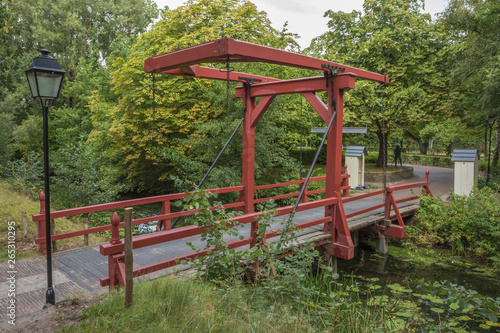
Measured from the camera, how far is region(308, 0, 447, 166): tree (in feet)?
55.2

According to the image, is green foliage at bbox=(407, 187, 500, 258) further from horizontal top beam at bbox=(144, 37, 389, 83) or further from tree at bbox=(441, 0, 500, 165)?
horizontal top beam at bbox=(144, 37, 389, 83)

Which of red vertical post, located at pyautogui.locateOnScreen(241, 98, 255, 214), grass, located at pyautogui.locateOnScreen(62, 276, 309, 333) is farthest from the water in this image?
grass, located at pyautogui.locateOnScreen(62, 276, 309, 333)

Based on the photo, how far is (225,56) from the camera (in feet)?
14.5

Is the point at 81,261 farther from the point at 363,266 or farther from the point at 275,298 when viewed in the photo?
the point at 363,266

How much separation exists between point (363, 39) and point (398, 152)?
9.46m

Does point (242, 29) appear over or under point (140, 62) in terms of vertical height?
over

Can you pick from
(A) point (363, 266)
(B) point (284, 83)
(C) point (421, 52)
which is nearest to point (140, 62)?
(B) point (284, 83)

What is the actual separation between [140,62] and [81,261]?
861 centimetres

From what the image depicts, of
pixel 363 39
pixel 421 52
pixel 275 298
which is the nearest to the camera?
pixel 275 298

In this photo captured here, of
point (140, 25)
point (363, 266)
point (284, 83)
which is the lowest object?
point (363, 266)

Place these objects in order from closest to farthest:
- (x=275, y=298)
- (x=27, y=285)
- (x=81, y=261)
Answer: (x=275, y=298), (x=27, y=285), (x=81, y=261)

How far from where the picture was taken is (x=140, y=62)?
485 inches

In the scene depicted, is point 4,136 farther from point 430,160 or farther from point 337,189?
point 430,160

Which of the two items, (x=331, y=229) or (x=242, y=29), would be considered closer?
(x=331, y=229)
